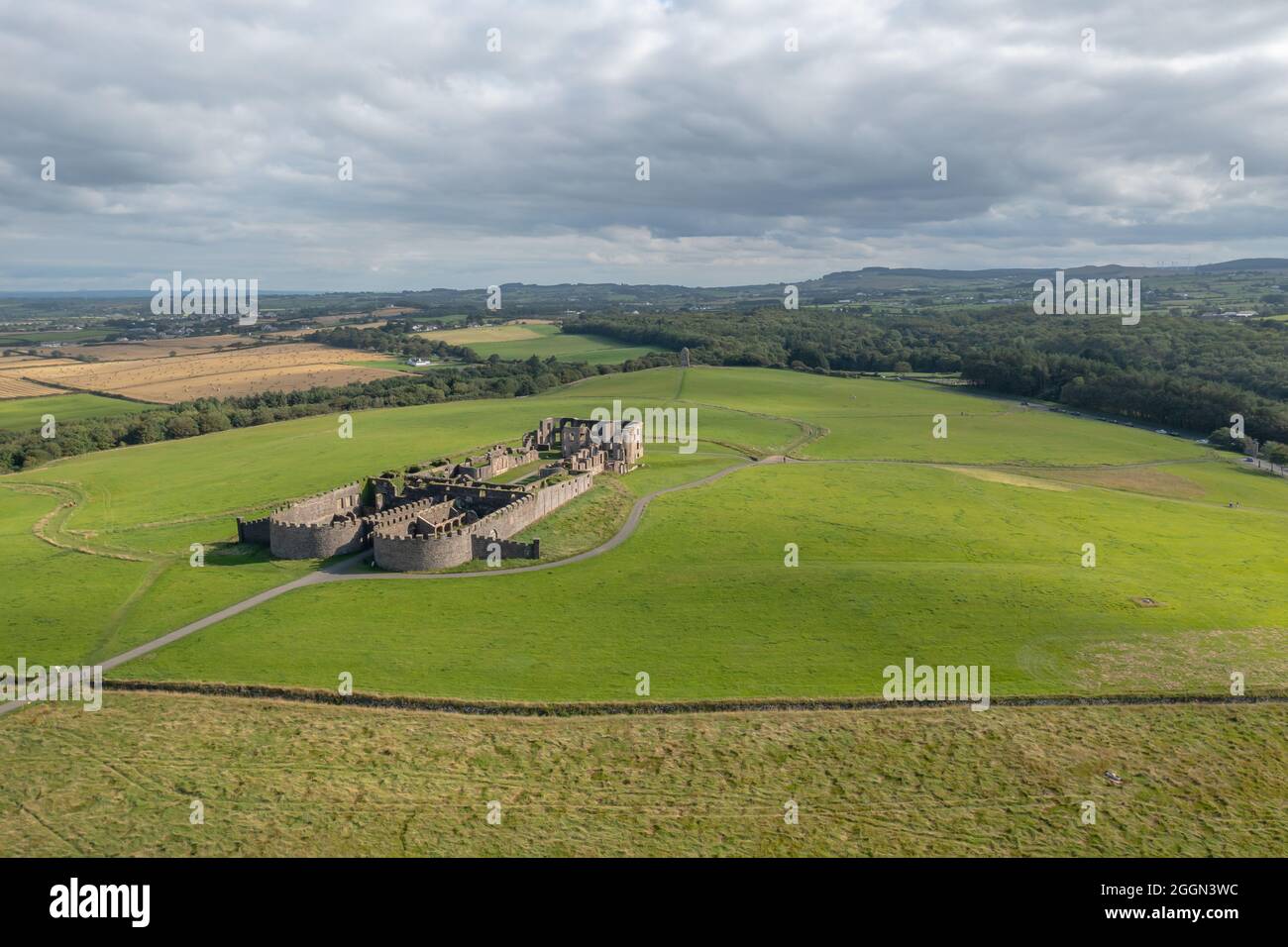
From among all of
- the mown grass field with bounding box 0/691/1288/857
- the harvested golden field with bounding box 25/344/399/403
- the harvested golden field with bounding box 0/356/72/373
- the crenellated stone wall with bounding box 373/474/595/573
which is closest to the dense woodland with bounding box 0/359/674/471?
the harvested golden field with bounding box 25/344/399/403

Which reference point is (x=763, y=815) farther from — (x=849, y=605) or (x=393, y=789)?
(x=849, y=605)

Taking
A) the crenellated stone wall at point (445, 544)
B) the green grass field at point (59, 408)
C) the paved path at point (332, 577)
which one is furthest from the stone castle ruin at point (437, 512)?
the green grass field at point (59, 408)

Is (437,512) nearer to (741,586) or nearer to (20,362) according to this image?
(741,586)

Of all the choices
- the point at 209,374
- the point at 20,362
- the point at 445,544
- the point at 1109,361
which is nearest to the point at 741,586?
the point at 445,544

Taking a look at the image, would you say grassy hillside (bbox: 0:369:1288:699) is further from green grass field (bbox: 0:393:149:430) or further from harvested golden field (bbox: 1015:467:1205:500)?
green grass field (bbox: 0:393:149:430)

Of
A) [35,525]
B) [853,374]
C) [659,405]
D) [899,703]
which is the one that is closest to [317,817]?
[899,703]

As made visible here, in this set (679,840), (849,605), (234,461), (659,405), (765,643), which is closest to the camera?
(679,840)
